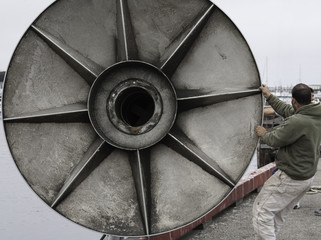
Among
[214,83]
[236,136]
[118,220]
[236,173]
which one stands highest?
[214,83]

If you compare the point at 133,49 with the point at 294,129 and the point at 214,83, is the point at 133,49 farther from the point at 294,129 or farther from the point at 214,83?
the point at 294,129

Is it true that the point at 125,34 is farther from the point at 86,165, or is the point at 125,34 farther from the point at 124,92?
the point at 86,165

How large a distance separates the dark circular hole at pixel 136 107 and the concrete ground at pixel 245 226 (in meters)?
2.47

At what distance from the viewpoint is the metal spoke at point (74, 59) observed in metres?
3.77

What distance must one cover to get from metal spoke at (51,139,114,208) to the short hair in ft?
6.62

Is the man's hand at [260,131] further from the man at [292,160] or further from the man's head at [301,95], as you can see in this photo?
the man's head at [301,95]

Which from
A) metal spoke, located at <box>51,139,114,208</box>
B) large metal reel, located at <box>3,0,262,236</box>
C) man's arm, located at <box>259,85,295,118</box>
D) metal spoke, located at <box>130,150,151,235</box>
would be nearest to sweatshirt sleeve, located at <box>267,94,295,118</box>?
man's arm, located at <box>259,85,295,118</box>

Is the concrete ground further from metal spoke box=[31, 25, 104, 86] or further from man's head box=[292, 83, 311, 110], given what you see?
metal spoke box=[31, 25, 104, 86]

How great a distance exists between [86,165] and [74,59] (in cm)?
95

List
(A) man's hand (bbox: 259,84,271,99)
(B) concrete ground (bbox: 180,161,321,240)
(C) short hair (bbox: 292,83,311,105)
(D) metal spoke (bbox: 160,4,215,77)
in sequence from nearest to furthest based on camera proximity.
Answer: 1. (D) metal spoke (bbox: 160,4,215,77)
2. (A) man's hand (bbox: 259,84,271,99)
3. (C) short hair (bbox: 292,83,311,105)
4. (B) concrete ground (bbox: 180,161,321,240)

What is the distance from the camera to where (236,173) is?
3.90 meters

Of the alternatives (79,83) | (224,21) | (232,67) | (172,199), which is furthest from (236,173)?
(79,83)

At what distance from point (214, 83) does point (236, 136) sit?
535 mm

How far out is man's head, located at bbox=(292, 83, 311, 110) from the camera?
4367mm
